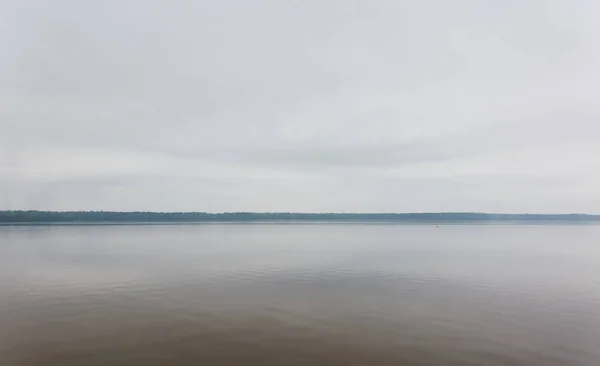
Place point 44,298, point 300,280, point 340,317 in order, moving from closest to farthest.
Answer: point 340,317 < point 44,298 < point 300,280

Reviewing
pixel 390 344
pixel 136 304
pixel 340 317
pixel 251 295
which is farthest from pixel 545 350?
pixel 136 304

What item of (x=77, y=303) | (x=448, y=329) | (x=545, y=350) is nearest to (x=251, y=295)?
(x=77, y=303)

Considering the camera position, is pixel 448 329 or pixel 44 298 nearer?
pixel 448 329

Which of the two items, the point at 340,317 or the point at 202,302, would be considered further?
the point at 202,302

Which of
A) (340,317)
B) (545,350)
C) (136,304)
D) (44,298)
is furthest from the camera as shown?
(44,298)

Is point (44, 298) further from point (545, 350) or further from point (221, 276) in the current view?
point (545, 350)

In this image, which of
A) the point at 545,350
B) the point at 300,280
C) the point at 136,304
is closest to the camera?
→ the point at 545,350

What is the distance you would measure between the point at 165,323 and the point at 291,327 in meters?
6.46

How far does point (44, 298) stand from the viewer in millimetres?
25203

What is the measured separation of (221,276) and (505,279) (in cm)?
2478

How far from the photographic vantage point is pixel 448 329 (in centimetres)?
1858

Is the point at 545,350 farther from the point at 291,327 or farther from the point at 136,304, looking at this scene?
the point at 136,304

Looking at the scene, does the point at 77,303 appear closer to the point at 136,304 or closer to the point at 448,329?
the point at 136,304

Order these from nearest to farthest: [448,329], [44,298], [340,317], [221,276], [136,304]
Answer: [448,329], [340,317], [136,304], [44,298], [221,276]
